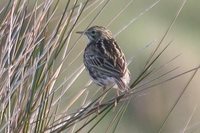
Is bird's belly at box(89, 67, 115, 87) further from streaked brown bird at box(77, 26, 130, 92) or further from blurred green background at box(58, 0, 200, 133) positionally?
blurred green background at box(58, 0, 200, 133)

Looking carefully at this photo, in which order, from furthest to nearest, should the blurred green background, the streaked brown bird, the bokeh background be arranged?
the blurred green background → the bokeh background → the streaked brown bird

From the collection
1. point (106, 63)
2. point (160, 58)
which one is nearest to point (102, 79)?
point (106, 63)

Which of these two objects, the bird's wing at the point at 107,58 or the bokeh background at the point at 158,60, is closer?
the bird's wing at the point at 107,58

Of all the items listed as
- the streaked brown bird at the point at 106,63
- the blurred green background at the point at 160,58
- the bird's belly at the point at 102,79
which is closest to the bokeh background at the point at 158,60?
the blurred green background at the point at 160,58

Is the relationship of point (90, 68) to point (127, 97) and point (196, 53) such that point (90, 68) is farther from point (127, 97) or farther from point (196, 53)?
point (196, 53)

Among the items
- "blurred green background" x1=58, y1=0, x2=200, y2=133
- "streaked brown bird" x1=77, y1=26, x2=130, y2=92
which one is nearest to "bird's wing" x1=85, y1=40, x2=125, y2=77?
"streaked brown bird" x1=77, y1=26, x2=130, y2=92

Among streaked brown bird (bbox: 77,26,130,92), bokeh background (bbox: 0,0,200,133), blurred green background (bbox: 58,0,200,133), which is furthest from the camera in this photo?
blurred green background (bbox: 58,0,200,133)

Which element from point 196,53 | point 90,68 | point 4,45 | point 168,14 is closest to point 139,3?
point 168,14

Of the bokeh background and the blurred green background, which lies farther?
the blurred green background

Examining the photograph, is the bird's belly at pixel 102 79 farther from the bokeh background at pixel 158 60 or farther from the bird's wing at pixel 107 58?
the bokeh background at pixel 158 60
